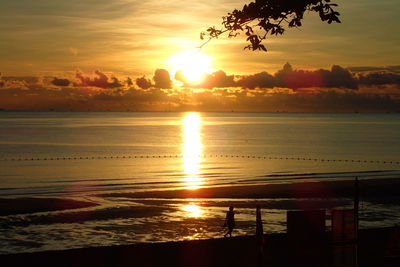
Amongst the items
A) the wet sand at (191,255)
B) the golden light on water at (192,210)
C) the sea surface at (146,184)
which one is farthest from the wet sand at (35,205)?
the wet sand at (191,255)

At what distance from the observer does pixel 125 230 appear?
97.1 ft

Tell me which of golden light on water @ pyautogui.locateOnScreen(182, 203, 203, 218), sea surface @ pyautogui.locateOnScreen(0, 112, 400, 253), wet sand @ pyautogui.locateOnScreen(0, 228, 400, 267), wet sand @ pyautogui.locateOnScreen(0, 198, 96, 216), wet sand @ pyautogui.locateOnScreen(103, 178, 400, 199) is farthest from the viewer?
wet sand @ pyautogui.locateOnScreen(103, 178, 400, 199)

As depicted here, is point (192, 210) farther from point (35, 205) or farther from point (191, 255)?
point (191, 255)

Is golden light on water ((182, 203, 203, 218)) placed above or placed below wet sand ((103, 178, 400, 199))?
above

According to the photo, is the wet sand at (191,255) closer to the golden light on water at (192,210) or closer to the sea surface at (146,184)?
the sea surface at (146,184)

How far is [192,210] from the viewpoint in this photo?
119ft

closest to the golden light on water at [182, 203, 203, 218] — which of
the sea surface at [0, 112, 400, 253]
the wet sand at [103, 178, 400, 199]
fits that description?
the sea surface at [0, 112, 400, 253]

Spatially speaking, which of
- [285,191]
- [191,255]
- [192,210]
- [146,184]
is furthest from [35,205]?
[191,255]

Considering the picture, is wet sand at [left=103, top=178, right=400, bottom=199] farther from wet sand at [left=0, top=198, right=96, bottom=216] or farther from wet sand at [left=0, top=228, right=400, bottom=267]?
wet sand at [left=0, top=228, right=400, bottom=267]

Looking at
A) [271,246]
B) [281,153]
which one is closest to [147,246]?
[271,246]

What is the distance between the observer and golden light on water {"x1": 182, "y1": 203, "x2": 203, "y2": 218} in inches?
1350

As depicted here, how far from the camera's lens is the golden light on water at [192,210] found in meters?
34.3

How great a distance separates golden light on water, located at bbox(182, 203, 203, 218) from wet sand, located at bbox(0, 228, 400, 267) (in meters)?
13.3

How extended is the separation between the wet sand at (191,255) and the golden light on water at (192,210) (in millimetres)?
13291
